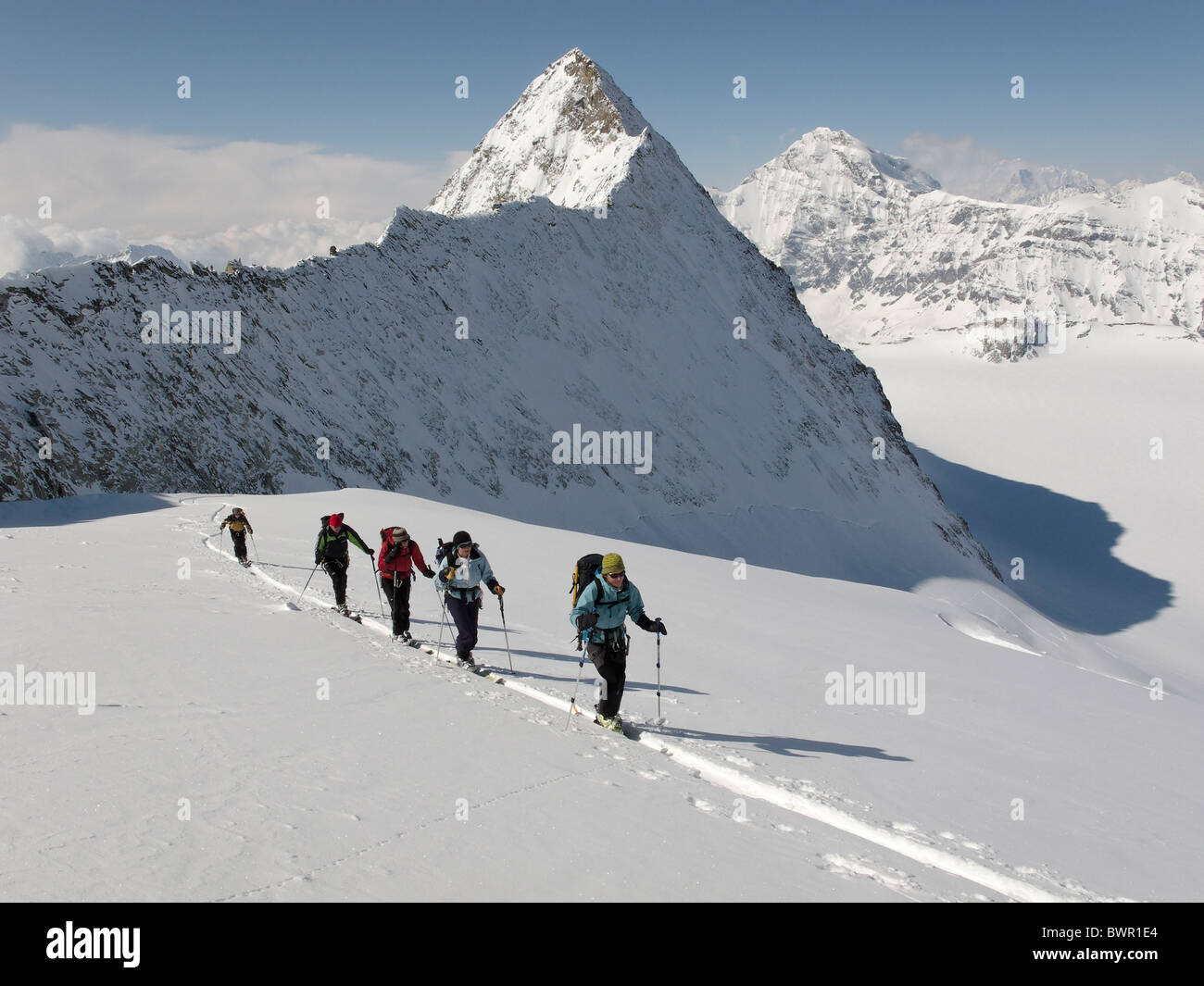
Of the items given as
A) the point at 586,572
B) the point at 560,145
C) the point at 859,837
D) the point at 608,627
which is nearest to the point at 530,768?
the point at 608,627

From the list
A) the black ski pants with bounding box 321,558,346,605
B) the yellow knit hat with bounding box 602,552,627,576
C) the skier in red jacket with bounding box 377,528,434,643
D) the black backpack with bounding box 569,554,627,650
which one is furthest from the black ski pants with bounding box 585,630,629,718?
the black ski pants with bounding box 321,558,346,605

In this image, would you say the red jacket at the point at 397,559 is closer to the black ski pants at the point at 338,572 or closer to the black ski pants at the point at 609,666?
the black ski pants at the point at 338,572

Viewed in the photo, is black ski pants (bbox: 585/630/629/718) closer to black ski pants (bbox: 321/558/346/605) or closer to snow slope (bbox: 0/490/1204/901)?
snow slope (bbox: 0/490/1204/901)

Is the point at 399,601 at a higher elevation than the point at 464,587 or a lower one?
lower

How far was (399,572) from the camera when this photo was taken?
1301 cm

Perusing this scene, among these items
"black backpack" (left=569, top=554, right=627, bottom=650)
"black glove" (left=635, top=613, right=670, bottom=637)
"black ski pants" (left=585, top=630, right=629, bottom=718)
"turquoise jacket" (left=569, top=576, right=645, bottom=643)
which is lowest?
"black ski pants" (left=585, top=630, right=629, bottom=718)

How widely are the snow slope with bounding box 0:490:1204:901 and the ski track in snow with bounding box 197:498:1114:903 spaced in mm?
25

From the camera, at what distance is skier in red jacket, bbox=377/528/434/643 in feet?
42.3

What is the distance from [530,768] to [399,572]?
21.4 feet

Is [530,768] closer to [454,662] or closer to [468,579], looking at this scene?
[454,662]

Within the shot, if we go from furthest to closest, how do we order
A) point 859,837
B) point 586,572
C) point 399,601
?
point 399,601
point 586,572
point 859,837

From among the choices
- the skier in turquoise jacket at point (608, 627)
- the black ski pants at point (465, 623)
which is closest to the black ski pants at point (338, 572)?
the black ski pants at point (465, 623)

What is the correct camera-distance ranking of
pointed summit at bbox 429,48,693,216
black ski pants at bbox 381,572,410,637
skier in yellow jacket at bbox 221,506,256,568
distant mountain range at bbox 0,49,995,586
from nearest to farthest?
black ski pants at bbox 381,572,410,637 < skier in yellow jacket at bbox 221,506,256,568 < distant mountain range at bbox 0,49,995,586 < pointed summit at bbox 429,48,693,216
